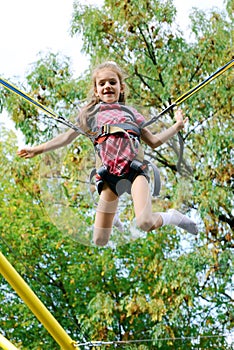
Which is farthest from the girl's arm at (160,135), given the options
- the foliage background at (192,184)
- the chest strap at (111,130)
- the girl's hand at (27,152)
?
the foliage background at (192,184)

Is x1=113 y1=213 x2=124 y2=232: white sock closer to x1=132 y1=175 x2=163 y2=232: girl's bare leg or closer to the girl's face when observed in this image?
x1=132 y1=175 x2=163 y2=232: girl's bare leg

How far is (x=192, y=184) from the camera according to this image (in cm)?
520

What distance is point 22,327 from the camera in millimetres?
9281

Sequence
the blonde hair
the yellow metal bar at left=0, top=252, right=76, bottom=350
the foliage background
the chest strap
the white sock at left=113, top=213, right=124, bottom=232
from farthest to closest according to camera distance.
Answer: the foliage background < the yellow metal bar at left=0, top=252, right=76, bottom=350 < the white sock at left=113, top=213, right=124, bottom=232 < the blonde hair < the chest strap

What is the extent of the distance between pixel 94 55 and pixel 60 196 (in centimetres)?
449

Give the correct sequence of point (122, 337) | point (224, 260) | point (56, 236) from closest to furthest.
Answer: point (224, 260)
point (122, 337)
point (56, 236)

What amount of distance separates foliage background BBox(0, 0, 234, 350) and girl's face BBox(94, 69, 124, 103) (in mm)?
2462

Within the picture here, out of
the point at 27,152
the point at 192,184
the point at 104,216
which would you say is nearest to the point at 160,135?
the point at 104,216

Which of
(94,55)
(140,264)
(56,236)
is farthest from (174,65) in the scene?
(56,236)

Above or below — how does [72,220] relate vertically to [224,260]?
below

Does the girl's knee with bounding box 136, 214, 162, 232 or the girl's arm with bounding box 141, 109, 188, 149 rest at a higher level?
the girl's arm with bounding box 141, 109, 188, 149

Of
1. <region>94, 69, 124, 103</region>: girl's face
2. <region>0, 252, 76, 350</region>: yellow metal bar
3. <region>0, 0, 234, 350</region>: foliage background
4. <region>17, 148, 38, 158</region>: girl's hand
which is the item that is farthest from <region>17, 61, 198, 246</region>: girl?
<region>0, 0, 234, 350</region>: foliage background

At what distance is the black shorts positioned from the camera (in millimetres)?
2529

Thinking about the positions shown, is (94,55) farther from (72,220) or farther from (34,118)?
(72,220)
